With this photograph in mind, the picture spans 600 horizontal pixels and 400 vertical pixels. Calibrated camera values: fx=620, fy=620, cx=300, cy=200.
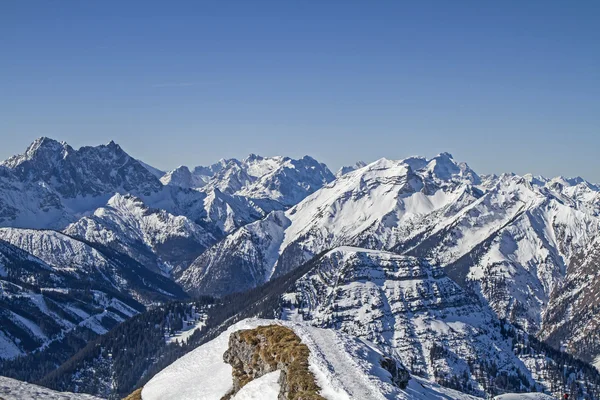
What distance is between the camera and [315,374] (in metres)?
63.4

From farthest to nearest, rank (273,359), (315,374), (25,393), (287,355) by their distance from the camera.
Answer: (273,359), (287,355), (25,393), (315,374)

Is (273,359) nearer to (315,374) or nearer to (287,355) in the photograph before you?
(287,355)

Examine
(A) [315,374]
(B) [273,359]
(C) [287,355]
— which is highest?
(C) [287,355]

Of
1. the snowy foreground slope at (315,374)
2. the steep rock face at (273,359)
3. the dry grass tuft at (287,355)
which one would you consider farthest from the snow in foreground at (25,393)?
the dry grass tuft at (287,355)

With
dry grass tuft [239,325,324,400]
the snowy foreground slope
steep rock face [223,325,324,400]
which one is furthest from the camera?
steep rock face [223,325,324,400]

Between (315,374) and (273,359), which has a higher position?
(273,359)

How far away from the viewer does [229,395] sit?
75125 mm

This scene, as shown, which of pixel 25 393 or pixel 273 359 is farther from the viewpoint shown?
pixel 273 359

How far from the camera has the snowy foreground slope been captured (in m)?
61.4

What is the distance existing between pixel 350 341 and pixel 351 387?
16686mm

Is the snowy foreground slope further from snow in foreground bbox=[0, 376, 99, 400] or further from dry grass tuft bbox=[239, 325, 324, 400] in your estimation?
snow in foreground bbox=[0, 376, 99, 400]

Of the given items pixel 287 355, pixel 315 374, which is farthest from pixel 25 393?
pixel 315 374

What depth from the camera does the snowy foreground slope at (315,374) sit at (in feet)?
201

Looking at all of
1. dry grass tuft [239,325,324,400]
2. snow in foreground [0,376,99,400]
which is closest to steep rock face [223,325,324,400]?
dry grass tuft [239,325,324,400]
